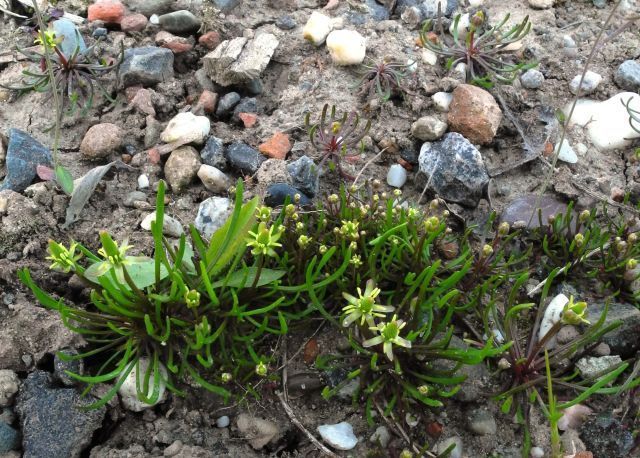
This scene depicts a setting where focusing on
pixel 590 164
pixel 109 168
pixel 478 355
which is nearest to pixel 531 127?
pixel 590 164

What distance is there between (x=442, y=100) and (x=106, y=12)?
2346 mm

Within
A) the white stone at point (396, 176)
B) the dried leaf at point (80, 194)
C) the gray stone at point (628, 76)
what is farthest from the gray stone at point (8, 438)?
the gray stone at point (628, 76)

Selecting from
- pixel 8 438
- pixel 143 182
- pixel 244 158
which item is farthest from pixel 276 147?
pixel 8 438

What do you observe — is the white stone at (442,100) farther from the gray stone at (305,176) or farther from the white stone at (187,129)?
the white stone at (187,129)

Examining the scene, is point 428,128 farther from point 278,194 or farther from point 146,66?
point 146,66

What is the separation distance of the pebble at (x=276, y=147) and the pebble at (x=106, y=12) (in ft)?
5.12

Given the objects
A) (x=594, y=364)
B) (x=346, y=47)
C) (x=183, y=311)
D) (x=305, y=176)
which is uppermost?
(x=346, y=47)

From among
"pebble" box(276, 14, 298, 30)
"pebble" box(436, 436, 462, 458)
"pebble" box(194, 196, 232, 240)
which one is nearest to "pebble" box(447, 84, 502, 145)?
"pebble" box(276, 14, 298, 30)

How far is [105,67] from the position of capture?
370 cm

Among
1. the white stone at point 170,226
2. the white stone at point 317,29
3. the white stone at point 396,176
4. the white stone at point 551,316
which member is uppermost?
the white stone at point 317,29

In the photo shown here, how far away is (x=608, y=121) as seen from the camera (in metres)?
3.63

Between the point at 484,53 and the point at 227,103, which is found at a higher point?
the point at 484,53

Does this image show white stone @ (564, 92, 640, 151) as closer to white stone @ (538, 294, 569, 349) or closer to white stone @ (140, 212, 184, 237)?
white stone @ (538, 294, 569, 349)

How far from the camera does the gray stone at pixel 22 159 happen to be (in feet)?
10.5
